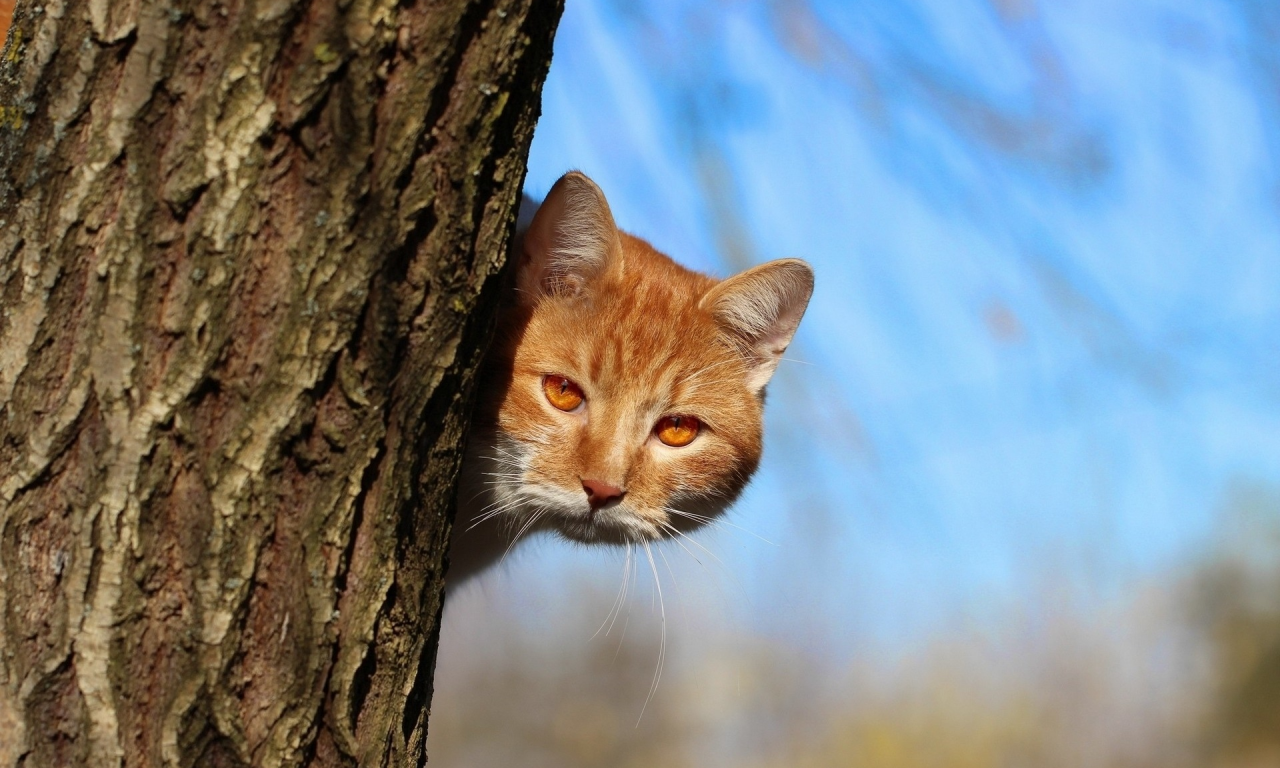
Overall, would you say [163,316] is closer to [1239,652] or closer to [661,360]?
[661,360]

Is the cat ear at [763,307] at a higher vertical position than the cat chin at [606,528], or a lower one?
higher

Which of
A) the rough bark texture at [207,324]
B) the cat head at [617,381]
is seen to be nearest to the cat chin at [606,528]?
the cat head at [617,381]

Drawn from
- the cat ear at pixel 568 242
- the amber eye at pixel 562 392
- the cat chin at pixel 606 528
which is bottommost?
the cat chin at pixel 606 528

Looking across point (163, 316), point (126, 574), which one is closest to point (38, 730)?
point (126, 574)

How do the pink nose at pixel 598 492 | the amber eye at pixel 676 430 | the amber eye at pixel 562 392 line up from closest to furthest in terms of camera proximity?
the pink nose at pixel 598 492
the amber eye at pixel 562 392
the amber eye at pixel 676 430

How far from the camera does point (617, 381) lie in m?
3.08

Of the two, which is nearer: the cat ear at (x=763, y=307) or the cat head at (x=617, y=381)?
the cat head at (x=617, y=381)

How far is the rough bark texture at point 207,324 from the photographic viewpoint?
5.06ft

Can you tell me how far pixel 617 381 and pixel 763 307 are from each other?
2.05 ft

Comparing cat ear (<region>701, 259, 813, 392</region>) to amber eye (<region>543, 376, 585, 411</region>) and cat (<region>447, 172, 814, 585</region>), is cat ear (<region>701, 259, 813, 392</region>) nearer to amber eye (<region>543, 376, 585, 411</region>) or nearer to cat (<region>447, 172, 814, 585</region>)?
cat (<region>447, 172, 814, 585</region>)

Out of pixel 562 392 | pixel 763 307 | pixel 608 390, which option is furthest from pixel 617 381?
pixel 763 307

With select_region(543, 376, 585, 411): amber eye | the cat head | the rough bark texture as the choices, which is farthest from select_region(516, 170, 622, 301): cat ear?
the rough bark texture

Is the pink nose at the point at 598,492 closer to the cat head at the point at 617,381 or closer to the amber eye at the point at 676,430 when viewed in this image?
the cat head at the point at 617,381

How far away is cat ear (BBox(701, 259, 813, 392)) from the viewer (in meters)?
3.30
